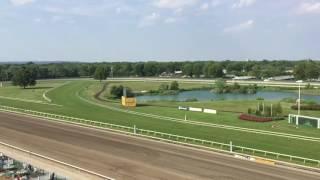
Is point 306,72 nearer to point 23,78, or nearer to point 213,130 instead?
point 23,78

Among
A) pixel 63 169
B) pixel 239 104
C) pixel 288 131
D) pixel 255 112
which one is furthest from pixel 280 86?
pixel 63 169

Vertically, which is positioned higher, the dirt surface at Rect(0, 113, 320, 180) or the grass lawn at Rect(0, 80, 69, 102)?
the grass lawn at Rect(0, 80, 69, 102)

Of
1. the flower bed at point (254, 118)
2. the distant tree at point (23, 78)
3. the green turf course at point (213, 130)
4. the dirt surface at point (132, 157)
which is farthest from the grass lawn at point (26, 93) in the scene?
the dirt surface at point (132, 157)

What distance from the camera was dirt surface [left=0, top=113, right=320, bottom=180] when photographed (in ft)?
99.3

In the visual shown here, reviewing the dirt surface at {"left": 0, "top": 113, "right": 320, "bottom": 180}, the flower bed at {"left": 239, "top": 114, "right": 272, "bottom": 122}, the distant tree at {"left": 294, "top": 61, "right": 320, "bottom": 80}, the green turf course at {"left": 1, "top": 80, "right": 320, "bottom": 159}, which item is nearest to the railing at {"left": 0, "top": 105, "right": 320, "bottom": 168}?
the dirt surface at {"left": 0, "top": 113, "right": 320, "bottom": 180}

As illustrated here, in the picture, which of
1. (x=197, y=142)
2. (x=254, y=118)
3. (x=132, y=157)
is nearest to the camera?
(x=132, y=157)

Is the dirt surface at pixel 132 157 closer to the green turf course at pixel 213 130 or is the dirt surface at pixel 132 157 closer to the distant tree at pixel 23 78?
the green turf course at pixel 213 130

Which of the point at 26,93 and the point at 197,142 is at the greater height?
the point at 26,93

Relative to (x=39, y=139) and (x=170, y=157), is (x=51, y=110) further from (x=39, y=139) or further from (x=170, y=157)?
(x=170, y=157)

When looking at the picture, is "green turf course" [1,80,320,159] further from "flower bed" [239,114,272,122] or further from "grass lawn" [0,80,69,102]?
"grass lawn" [0,80,69,102]

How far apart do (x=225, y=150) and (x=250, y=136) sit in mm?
8127

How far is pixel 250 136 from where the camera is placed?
151ft

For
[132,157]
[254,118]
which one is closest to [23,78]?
[254,118]

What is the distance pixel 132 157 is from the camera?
3616cm
